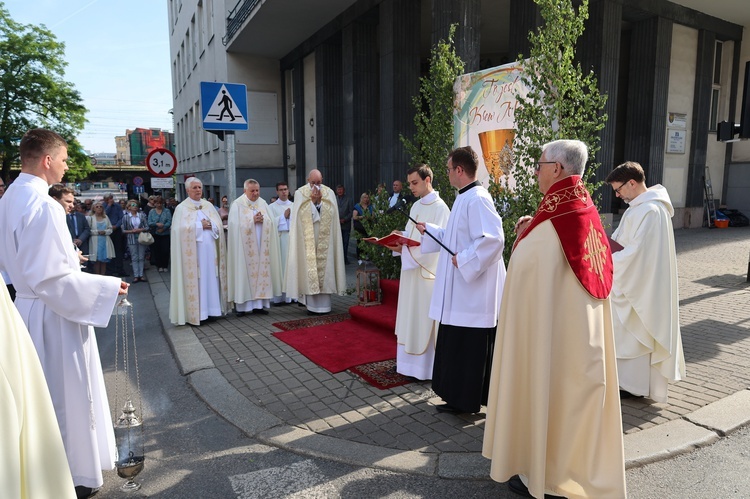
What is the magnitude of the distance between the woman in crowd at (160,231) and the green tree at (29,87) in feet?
81.3

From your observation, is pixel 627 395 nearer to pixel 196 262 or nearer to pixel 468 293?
pixel 468 293

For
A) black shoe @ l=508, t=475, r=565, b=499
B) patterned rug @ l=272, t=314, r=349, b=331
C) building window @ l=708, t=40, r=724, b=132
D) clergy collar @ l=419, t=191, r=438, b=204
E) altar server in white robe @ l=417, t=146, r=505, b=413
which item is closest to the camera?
black shoe @ l=508, t=475, r=565, b=499

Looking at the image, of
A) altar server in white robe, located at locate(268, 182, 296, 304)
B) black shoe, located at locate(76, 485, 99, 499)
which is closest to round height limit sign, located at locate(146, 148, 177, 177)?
altar server in white robe, located at locate(268, 182, 296, 304)

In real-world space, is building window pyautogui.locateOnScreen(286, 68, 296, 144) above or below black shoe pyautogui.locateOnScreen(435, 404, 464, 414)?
above

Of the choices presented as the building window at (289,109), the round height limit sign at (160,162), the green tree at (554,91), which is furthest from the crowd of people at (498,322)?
the building window at (289,109)

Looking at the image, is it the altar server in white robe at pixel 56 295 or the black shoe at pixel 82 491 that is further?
the black shoe at pixel 82 491

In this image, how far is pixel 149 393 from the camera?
4977 millimetres

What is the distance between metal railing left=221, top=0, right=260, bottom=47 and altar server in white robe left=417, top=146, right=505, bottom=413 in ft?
45.3

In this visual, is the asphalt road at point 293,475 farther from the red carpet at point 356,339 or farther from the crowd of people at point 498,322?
the red carpet at point 356,339

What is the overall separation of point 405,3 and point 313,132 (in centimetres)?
670

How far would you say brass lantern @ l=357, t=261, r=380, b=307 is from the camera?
6.96 m

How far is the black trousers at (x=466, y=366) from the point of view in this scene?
4.00m

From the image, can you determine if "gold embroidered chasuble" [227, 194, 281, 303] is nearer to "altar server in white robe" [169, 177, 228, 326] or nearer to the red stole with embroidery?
"altar server in white robe" [169, 177, 228, 326]

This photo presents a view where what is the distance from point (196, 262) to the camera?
7371mm
